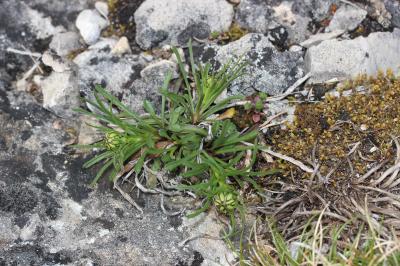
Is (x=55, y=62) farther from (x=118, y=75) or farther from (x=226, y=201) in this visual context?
(x=226, y=201)

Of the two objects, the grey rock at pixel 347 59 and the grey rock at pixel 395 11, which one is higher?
the grey rock at pixel 395 11

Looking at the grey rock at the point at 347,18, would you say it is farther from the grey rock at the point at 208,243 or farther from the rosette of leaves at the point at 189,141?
the grey rock at the point at 208,243

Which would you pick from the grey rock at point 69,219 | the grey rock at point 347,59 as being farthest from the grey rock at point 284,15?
the grey rock at point 69,219

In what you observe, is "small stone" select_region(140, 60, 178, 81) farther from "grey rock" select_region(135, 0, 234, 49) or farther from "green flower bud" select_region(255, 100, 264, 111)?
"green flower bud" select_region(255, 100, 264, 111)

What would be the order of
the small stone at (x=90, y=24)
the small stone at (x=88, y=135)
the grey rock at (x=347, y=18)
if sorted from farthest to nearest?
the small stone at (x=90, y=24), the grey rock at (x=347, y=18), the small stone at (x=88, y=135)

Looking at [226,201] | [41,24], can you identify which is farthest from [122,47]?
[226,201]

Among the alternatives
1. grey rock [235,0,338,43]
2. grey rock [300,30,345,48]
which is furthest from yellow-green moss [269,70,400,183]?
grey rock [235,0,338,43]

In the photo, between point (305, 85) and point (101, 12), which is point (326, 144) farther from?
point (101, 12)
